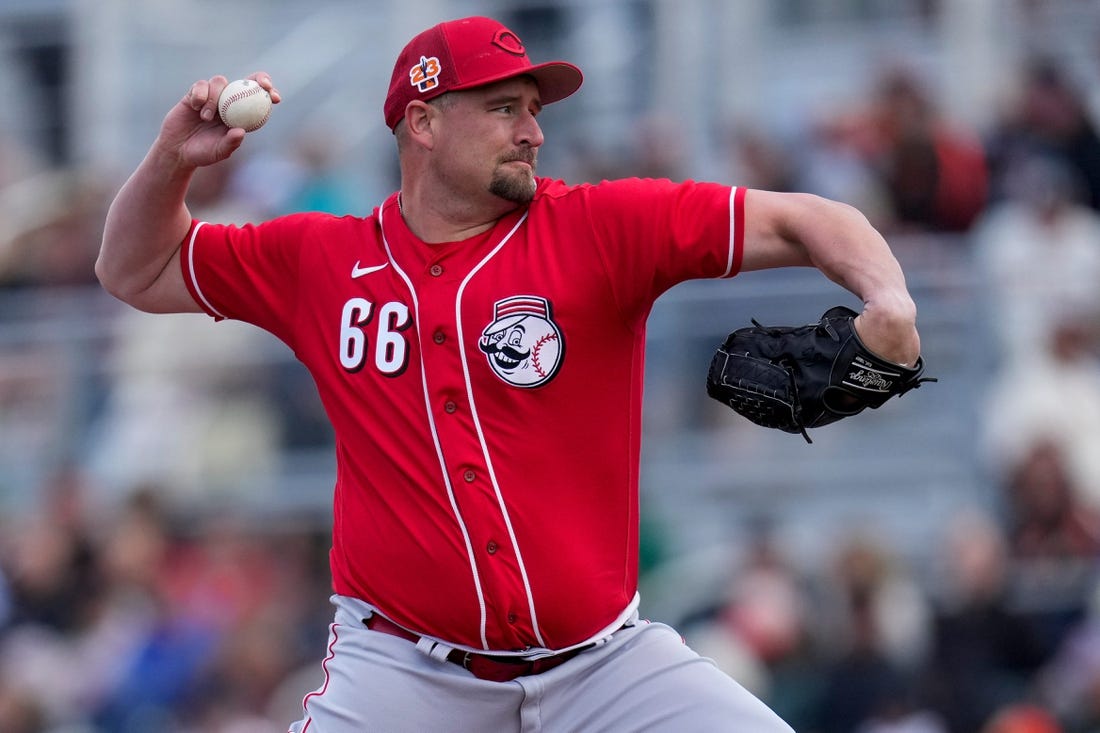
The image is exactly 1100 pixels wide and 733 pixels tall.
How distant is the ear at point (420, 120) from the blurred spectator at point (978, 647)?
450cm

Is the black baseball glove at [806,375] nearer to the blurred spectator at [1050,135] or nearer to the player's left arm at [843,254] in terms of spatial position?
the player's left arm at [843,254]

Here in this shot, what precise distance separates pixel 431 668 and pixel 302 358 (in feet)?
3.25

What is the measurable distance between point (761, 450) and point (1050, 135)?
97.9 inches

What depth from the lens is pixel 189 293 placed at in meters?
5.34

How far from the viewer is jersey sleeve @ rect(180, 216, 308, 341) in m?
5.22

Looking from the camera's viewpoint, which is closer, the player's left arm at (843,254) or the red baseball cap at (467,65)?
the player's left arm at (843,254)

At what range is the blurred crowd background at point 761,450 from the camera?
874 centimetres

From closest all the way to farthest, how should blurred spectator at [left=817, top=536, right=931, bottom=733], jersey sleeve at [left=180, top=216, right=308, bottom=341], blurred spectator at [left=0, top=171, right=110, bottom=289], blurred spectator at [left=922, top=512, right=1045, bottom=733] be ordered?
jersey sleeve at [left=180, top=216, right=308, bottom=341], blurred spectator at [left=922, top=512, right=1045, bottom=733], blurred spectator at [left=817, top=536, right=931, bottom=733], blurred spectator at [left=0, top=171, right=110, bottom=289]

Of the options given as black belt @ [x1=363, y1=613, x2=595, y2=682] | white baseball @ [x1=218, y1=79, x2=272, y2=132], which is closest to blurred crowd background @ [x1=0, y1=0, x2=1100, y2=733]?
black belt @ [x1=363, y1=613, x2=595, y2=682]

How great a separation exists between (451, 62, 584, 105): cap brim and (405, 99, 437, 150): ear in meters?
0.16

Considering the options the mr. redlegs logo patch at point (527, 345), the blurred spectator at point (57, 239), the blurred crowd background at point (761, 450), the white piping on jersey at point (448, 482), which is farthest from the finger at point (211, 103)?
the blurred spectator at point (57, 239)

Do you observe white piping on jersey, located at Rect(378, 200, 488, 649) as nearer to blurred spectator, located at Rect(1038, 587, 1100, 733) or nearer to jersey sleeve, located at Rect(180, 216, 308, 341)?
jersey sleeve, located at Rect(180, 216, 308, 341)

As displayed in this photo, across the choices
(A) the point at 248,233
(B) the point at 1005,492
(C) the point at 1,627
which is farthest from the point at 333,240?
(C) the point at 1,627

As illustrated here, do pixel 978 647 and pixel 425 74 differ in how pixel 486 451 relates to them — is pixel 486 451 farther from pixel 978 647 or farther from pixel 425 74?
pixel 978 647
